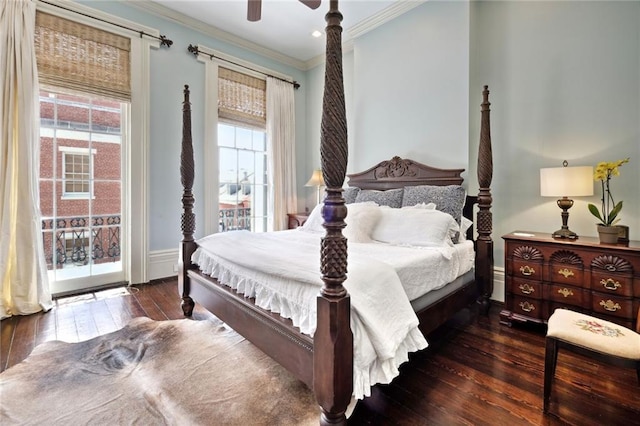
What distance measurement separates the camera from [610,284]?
2102 mm

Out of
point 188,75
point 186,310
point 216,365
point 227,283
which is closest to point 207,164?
point 188,75

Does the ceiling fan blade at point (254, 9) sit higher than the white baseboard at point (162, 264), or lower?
higher

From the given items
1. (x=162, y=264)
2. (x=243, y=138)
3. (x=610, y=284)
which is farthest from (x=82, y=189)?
(x=610, y=284)

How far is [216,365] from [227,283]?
0.53 meters

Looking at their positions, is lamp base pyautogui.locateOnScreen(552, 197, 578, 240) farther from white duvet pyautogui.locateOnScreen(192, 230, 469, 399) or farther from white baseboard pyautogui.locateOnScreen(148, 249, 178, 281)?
white baseboard pyautogui.locateOnScreen(148, 249, 178, 281)

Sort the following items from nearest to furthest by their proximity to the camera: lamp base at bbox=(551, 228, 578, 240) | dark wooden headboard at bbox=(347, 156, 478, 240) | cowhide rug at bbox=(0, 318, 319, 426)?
cowhide rug at bbox=(0, 318, 319, 426) → lamp base at bbox=(551, 228, 578, 240) → dark wooden headboard at bbox=(347, 156, 478, 240)

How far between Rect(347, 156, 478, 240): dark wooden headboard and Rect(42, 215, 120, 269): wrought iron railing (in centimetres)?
300

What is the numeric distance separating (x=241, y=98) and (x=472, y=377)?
4.28 m

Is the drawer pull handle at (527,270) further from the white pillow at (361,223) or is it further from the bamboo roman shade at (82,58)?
the bamboo roman shade at (82,58)

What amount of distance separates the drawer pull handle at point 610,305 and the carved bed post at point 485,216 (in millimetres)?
779

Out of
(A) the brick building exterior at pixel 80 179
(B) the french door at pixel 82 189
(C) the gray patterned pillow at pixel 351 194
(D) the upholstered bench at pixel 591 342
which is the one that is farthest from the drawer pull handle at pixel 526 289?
(A) the brick building exterior at pixel 80 179

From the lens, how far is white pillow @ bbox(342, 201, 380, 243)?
102 inches

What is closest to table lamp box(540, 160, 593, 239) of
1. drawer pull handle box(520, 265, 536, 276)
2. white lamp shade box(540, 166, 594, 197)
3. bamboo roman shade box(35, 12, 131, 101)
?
white lamp shade box(540, 166, 594, 197)

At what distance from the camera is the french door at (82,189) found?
10.3 feet
